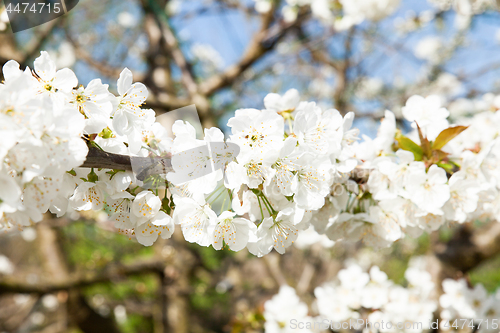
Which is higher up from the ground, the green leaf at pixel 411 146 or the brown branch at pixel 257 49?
the green leaf at pixel 411 146

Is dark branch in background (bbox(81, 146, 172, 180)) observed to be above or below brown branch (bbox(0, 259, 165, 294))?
above

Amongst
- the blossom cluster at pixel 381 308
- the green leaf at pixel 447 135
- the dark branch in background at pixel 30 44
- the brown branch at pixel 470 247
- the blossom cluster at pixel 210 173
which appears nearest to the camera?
the blossom cluster at pixel 210 173

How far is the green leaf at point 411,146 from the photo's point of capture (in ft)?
3.21

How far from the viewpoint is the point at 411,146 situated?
3.21 feet

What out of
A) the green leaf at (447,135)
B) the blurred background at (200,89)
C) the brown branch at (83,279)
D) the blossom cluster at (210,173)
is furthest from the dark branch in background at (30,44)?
the green leaf at (447,135)

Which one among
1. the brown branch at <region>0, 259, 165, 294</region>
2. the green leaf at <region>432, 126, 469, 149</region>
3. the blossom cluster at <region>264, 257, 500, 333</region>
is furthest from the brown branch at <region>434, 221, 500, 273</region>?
the brown branch at <region>0, 259, 165, 294</region>

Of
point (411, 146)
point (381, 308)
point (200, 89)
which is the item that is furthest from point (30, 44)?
point (381, 308)

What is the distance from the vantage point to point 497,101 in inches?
57.8

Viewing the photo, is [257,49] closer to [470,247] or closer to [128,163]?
[470,247]

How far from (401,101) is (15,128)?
3.83 m

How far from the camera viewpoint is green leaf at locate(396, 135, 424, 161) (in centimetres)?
98

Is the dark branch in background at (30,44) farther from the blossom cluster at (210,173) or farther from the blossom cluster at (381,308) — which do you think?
the blossom cluster at (381,308)

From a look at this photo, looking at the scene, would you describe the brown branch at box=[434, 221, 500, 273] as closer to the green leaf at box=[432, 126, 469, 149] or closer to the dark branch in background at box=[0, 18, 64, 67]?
the green leaf at box=[432, 126, 469, 149]

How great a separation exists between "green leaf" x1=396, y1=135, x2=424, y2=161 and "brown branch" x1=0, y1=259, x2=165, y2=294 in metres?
2.83
